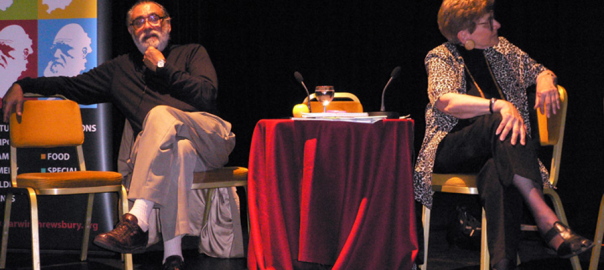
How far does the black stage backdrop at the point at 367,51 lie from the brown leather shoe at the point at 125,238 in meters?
1.33

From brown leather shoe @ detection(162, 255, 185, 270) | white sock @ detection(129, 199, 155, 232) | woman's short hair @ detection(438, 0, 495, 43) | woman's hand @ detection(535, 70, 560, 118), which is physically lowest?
brown leather shoe @ detection(162, 255, 185, 270)

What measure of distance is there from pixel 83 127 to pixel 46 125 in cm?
41

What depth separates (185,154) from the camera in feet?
Answer: 7.25

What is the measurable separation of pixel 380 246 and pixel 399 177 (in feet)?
0.86

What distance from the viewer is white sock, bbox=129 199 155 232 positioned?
2074 mm

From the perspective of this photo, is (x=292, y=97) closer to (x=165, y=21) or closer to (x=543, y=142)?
(x=165, y=21)

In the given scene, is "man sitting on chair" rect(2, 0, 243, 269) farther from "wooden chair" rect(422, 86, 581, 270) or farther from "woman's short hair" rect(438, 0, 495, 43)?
"woman's short hair" rect(438, 0, 495, 43)

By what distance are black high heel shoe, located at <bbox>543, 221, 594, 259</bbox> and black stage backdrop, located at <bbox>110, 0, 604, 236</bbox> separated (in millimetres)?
1608

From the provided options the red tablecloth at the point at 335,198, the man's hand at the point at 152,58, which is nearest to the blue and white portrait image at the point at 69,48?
the man's hand at the point at 152,58

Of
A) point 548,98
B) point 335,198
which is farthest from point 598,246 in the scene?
point 335,198

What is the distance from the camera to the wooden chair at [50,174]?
2193 mm

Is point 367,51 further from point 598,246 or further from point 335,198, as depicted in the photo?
point 598,246

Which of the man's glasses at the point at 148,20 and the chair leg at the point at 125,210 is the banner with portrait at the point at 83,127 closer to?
the man's glasses at the point at 148,20

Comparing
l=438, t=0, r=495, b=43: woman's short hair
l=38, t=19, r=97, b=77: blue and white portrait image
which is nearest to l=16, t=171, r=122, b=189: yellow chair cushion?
l=38, t=19, r=97, b=77: blue and white portrait image
